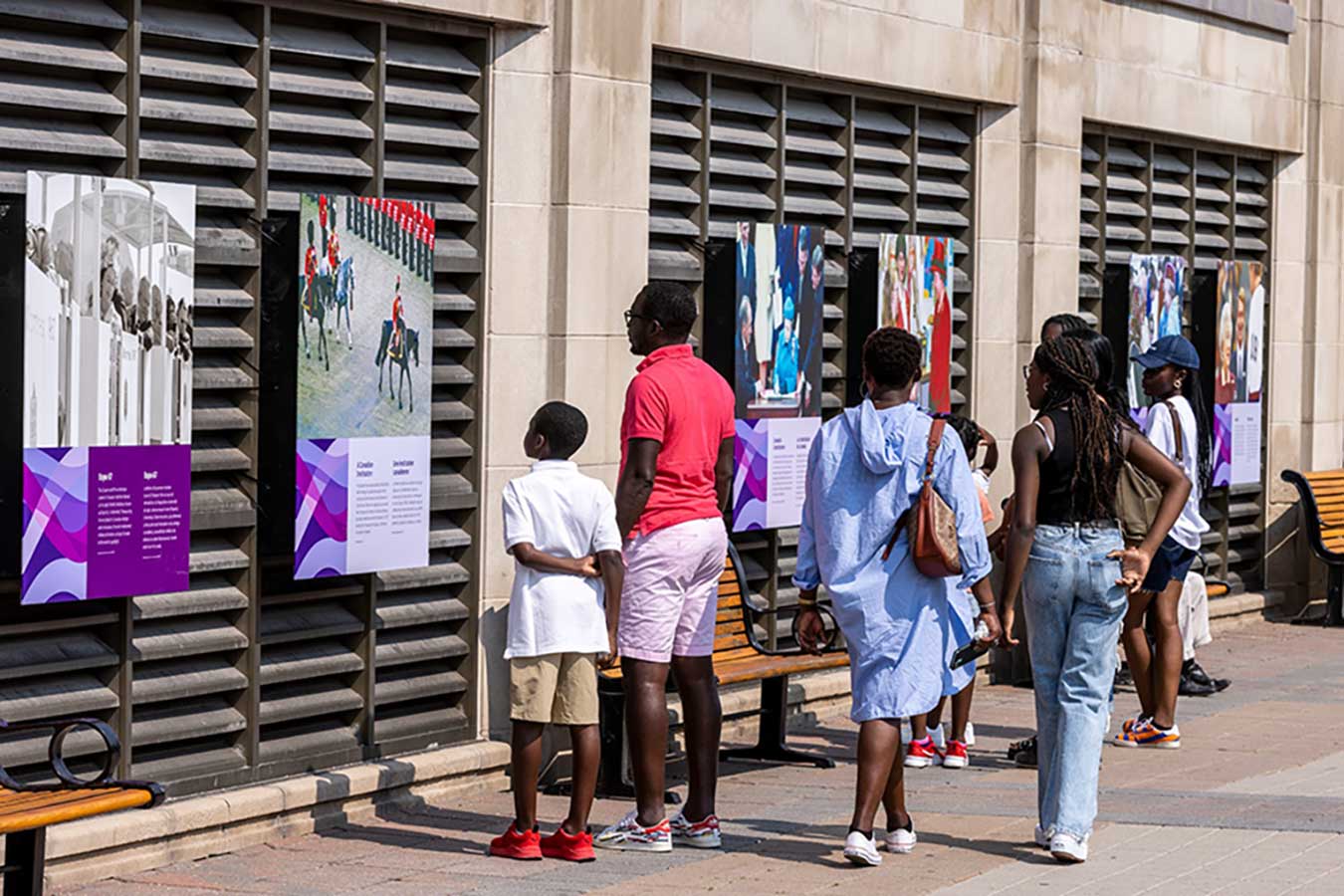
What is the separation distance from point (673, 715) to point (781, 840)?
1900 mm

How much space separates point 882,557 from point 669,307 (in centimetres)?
115

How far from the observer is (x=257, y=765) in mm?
9172

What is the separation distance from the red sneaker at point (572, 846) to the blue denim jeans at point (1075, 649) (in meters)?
1.58

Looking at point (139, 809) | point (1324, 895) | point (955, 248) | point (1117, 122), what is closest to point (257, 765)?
point (139, 809)

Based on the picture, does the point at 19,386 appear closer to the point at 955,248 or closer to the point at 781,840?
the point at 781,840

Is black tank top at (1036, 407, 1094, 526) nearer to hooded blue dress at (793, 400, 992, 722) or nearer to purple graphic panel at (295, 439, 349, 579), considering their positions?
hooded blue dress at (793, 400, 992, 722)

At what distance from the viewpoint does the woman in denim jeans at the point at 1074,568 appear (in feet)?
28.4

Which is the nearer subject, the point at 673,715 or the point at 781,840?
the point at 781,840

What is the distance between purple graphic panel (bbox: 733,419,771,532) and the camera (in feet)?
38.5

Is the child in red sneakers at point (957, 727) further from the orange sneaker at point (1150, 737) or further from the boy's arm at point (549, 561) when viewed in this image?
the boy's arm at point (549, 561)

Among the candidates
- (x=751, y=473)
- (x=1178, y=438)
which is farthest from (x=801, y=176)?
(x=1178, y=438)

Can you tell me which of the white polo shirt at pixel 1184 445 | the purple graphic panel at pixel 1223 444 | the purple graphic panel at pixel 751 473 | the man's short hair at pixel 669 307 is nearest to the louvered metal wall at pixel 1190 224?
the purple graphic panel at pixel 1223 444

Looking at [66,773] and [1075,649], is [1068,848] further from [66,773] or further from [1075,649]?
[66,773]

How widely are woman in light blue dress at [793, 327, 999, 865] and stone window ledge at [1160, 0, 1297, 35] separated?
7803 mm
